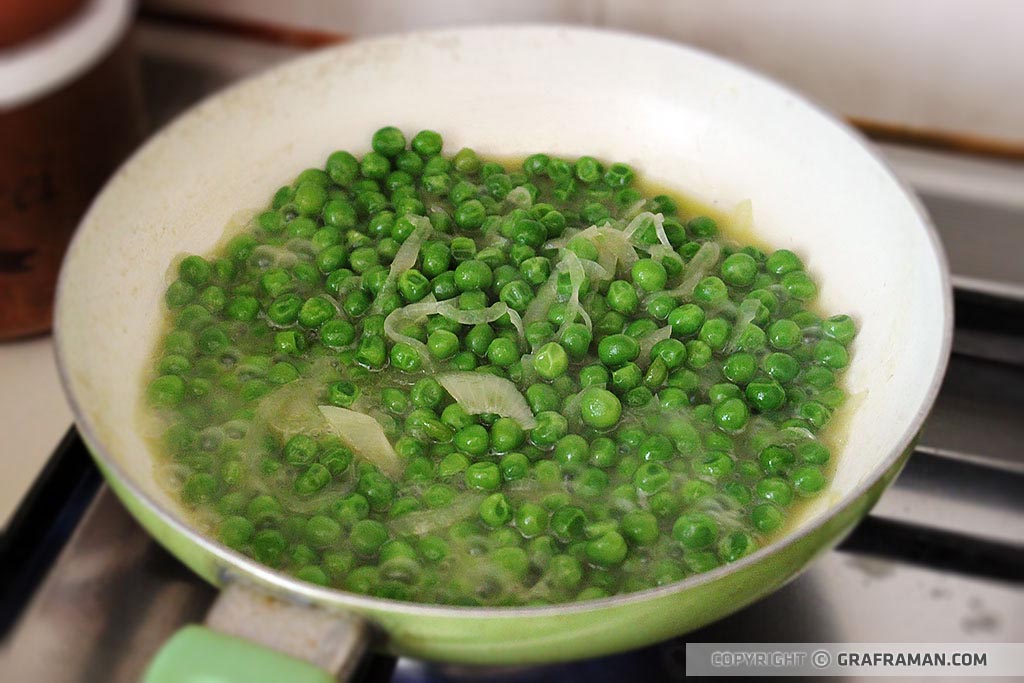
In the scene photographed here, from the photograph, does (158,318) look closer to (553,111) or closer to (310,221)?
(310,221)

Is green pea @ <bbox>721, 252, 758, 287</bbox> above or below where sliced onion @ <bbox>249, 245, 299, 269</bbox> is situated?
above

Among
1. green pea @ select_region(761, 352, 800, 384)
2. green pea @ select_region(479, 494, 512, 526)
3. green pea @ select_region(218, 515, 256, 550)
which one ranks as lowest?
green pea @ select_region(218, 515, 256, 550)

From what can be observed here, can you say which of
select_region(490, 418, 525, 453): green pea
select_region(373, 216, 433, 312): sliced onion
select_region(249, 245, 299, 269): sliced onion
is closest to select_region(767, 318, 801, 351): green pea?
select_region(490, 418, 525, 453): green pea

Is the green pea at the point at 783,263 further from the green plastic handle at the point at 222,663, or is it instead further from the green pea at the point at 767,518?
the green plastic handle at the point at 222,663

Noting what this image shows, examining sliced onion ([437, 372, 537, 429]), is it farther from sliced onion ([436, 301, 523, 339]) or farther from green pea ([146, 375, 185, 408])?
green pea ([146, 375, 185, 408])

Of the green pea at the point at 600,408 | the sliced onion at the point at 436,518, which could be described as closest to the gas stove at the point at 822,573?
the sliced onion at the point at 436,518

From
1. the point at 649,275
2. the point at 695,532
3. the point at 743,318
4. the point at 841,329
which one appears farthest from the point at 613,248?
the point at 695,532
